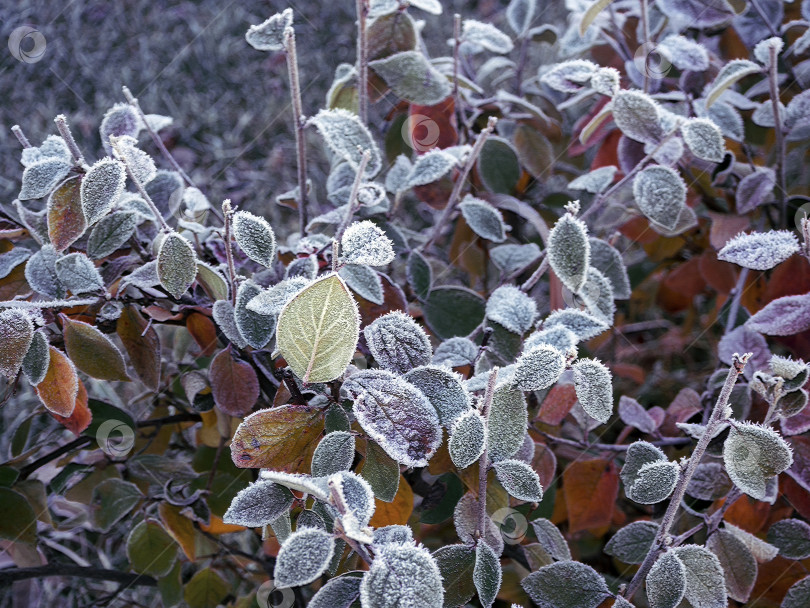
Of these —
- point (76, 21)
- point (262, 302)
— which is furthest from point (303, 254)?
point (76, 21)

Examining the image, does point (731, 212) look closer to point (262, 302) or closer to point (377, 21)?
point (377, 21)

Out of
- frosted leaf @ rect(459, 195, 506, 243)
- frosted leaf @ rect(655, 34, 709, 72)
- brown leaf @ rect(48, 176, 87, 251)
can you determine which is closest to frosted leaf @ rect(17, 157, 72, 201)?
brown leaf @ rect(48, 176, 87, 251)

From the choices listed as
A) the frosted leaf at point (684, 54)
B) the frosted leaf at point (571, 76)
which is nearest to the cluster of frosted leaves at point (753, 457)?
the frosted leaf at point (571, 76)

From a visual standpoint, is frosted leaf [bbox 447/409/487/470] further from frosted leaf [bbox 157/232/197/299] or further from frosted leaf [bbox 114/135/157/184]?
frosted leaf [bbox 114/135/157/184]

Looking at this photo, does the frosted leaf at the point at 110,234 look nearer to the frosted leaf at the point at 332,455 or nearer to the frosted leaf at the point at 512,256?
the frosted leaf at the point at 332,455

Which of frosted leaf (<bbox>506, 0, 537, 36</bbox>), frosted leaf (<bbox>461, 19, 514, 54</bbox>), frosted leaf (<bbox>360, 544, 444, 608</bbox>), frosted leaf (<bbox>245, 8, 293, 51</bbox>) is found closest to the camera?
frosted leaf (<bbox>360, 544, 444, 608</bbox>)
